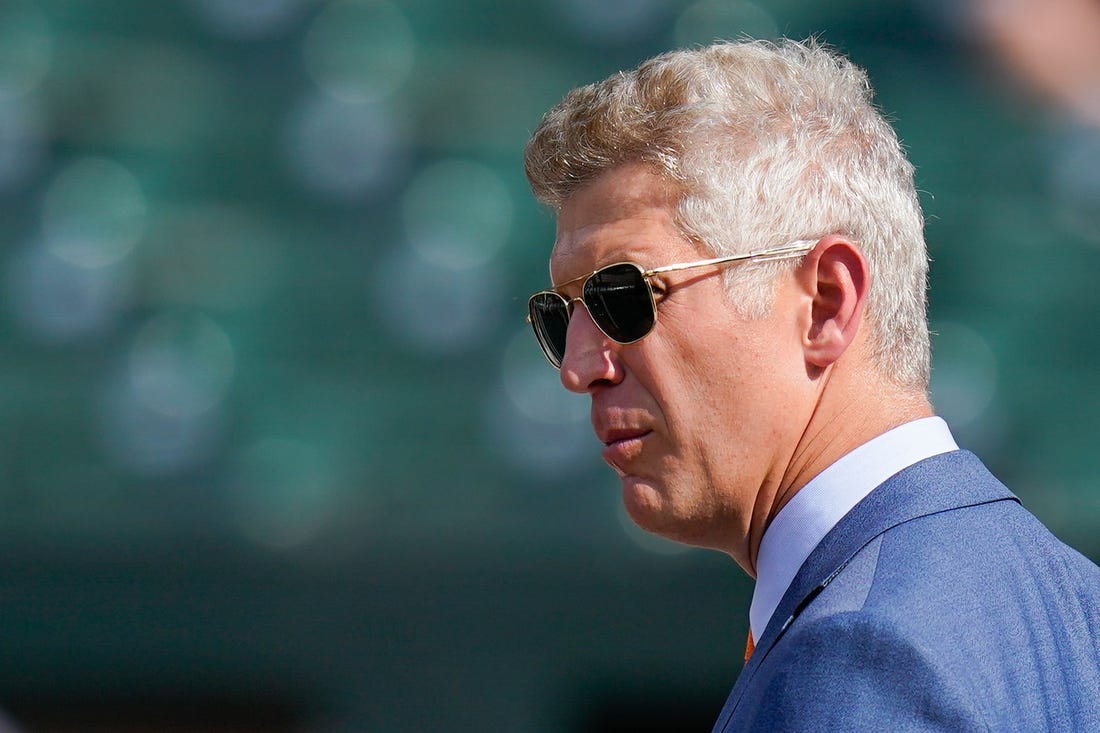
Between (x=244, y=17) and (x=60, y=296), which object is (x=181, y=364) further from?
(x=244, y=17)

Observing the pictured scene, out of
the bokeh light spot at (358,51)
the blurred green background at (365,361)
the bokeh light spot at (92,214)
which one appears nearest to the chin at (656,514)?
the blurred green background at (365,361)

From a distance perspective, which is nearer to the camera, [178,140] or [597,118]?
[597,118]

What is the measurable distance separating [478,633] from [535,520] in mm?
492

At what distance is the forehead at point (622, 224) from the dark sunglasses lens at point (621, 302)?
0.06 feet

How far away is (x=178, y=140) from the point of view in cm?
537

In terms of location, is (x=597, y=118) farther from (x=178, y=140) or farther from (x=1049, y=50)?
(x=1049, y=50)

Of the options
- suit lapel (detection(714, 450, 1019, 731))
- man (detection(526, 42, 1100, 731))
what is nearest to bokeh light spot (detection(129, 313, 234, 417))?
man (detection(526, 42, 1100, 731))

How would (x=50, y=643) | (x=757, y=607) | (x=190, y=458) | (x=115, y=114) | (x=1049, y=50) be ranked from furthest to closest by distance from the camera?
1. (x=1049, y=50)
2. (x=115, y=114)
3. (x=190, y=458)
4. (x=50, y=643)
5. (x=757, y=607)

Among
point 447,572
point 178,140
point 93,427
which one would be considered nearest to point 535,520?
point 447,572

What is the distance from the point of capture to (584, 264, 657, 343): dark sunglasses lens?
1.26 m

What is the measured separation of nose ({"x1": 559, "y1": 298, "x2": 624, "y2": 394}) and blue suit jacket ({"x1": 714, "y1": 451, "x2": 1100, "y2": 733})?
1.06ft

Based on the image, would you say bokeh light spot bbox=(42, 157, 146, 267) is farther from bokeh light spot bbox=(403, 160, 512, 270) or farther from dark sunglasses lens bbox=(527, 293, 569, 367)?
dark sunglasses lens bbox=(527, 293, 569, 367)

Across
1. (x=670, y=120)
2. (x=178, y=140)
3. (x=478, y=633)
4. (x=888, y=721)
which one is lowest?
(x=888, y=721)

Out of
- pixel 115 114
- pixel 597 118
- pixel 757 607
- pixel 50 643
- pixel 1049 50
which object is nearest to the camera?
pixel 757 607
